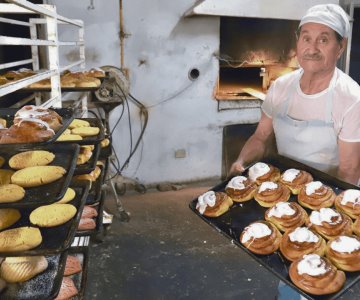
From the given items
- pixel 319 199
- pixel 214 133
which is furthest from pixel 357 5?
pixel 319 199

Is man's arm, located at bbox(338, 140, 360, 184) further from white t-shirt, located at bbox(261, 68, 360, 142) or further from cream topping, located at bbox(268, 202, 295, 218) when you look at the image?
cream topping, located at bbox(268, 202, 295, 218)

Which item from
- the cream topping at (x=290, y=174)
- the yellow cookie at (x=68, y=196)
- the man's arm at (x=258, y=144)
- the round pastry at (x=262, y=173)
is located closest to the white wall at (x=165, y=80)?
the man's arm at (x=258, y=144)

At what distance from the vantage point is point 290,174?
7.36 ft

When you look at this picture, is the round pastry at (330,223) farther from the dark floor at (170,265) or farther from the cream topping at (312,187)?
the dark floor at (170,265)

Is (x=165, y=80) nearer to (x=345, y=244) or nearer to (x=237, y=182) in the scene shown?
(x=237, y=182)

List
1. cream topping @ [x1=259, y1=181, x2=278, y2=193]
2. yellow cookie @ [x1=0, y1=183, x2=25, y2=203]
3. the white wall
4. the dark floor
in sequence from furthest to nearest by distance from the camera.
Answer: the white wall, the dark floor, cream topping @ [x1=259, y1=181, x2=278, y2=193], yellow cookie @ [x1=0, y1=183, x2=25, y2=203]

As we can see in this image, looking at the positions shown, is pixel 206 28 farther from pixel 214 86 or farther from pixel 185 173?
pixel 185 173

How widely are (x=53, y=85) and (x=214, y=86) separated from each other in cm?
300

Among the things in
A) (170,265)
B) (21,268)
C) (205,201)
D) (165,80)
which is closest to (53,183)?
(21,268)

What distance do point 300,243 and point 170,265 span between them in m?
1.93

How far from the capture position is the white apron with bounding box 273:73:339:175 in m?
2.47

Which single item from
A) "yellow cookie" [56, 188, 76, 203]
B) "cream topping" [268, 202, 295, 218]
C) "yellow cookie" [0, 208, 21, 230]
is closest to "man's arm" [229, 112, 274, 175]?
"cream topping" [268, 202, 295, 218]

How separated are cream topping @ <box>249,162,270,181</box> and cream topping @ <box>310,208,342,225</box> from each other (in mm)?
442

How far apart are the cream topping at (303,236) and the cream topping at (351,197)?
0.32 metres
